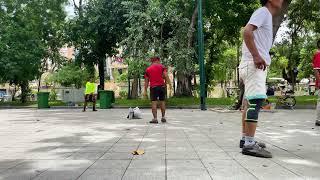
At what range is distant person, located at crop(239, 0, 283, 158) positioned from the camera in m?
6.05

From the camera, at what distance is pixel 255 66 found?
611 cm

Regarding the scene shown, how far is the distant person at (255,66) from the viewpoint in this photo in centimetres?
605

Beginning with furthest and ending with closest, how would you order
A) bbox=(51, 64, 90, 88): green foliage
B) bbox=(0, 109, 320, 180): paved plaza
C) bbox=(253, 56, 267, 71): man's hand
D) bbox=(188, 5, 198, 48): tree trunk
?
bbox=(51, 64, 90, 88): green foliage → bbox=(188, 5, 198, 48): tree trunk → bbox=(253, 56, 267, 71): man's hand → bbox=(0, 109, 320, 180): paved plaza

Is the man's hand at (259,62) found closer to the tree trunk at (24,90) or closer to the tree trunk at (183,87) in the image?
the tree trunk at (183,87)

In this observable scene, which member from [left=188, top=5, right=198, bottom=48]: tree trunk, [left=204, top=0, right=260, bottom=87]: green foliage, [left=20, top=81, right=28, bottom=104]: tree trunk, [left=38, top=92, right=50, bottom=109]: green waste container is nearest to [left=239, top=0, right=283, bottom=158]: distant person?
[left=188, top=5, right=198, bottom=48]: tree trunk

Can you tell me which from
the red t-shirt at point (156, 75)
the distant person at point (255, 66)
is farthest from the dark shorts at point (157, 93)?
the distant person at point (255, 66)

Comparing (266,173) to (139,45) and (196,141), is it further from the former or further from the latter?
(139,45)

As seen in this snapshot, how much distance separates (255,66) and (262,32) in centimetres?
51

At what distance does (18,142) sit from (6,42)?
27031 mm

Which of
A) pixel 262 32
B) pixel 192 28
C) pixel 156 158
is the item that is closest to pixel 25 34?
pixel 192 28

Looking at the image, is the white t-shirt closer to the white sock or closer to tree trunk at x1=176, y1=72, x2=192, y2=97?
the white sock

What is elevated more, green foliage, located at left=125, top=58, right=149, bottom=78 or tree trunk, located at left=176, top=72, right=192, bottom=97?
green foliage, located at left=125, top=58, right=149, bottom=78

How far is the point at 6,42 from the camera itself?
33938 millimetres

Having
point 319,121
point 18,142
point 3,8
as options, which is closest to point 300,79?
point 3,8
